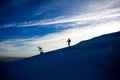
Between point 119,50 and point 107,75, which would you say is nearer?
point 107,75

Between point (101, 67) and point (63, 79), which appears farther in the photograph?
point (101, 67)

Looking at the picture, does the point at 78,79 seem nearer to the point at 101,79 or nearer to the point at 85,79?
the point at 85,79

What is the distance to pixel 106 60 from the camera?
468 inches

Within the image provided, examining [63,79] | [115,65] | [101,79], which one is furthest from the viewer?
[115,65]

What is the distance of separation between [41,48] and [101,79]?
3544cm

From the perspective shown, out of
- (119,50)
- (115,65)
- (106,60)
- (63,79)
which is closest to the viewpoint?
(63,79)

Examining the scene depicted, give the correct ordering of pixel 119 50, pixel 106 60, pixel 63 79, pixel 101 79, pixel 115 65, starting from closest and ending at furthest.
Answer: pixel 101 79, pixel 63 79, pixel 115 65, pixel 106 60, pixel 119 50

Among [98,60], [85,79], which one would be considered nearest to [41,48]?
[98,60]

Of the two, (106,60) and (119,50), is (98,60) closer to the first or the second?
(106,60)

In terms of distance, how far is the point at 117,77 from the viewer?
30.0 ft

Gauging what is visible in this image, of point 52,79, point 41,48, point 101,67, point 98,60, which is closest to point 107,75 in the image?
point 101,67

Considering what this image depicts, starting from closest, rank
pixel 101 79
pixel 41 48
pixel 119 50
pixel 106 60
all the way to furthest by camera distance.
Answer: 1. pixel 101 79
2. pixel 106 60
3. pixel 119 50
4. pixel 41 48

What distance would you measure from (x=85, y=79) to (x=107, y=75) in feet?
5.51

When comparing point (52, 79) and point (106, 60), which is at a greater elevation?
point (106, 60)
